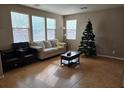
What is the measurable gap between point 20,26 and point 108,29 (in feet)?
13.5

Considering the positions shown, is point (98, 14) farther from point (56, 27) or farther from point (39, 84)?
point (39, 84)

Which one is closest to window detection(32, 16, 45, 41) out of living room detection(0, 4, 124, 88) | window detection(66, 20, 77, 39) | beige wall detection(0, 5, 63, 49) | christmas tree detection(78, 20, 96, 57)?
living room detection(0, 4, 124, 88)

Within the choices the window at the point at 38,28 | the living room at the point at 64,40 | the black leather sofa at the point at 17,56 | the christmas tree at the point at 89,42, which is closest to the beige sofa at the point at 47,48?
the living room at the point at 64,40

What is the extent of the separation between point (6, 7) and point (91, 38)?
3.90 m

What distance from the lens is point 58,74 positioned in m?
Answer: 3.28

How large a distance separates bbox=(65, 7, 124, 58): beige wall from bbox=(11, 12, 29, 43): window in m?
3.07

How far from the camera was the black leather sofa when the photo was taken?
11.4 feet

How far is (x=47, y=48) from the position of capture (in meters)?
5.23

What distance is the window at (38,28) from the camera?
5.06 meters

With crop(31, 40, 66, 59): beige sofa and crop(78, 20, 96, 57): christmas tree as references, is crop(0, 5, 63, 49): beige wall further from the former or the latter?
crop(78, 20, 96, 57): christmas tree

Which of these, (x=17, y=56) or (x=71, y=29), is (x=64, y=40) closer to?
(x=71, y=29)

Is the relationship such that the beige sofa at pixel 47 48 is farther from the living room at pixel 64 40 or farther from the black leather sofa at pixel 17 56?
the black leather sofa at pixel 17 56

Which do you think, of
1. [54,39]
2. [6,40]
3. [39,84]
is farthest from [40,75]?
[54,39]
